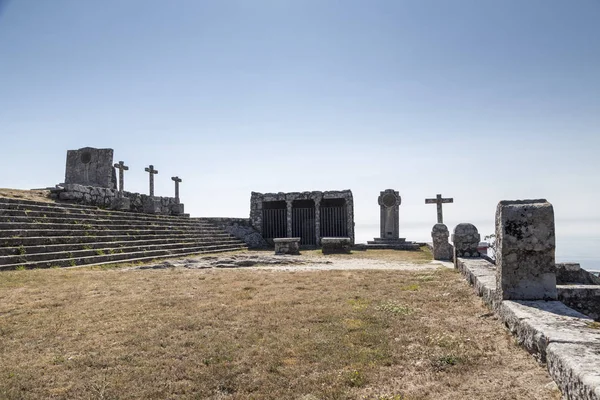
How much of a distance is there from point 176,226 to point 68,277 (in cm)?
1113

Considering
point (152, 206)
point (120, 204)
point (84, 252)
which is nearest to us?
point (84, 252)

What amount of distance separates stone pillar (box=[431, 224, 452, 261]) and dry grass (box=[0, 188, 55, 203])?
14388 mm

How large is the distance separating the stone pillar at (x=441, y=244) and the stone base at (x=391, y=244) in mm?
6735

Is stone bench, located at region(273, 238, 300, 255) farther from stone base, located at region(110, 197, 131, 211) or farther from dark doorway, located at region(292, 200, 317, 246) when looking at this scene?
stone base, located at region(110, 197, 131, 211)

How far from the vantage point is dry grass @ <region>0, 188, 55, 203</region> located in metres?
14.4

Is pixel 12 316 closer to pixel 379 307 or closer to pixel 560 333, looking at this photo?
pixel 379 307

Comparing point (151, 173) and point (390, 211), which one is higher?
point (151, 173)

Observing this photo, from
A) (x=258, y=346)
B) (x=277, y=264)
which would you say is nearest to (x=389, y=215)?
(x=277, y=264)

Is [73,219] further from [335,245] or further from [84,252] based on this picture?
[335,245]

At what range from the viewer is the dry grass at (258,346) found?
3.12 metres

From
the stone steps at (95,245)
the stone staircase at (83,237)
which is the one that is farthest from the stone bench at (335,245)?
the stone steps at (95,245)

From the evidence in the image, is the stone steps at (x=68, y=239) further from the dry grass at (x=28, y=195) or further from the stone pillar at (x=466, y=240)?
the stone pillar at (x=466, y=240)

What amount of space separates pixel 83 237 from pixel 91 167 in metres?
13.3

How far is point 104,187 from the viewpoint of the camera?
950 inches
